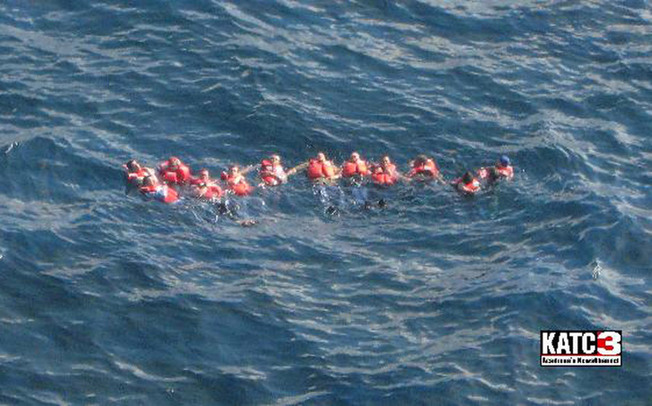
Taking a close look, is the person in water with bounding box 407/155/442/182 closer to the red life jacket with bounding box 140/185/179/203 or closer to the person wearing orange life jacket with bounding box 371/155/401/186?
the person wearing orange life jacket with bounding box 371/155/401/186

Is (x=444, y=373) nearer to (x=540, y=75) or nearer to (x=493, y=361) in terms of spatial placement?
(x=493, y=361)

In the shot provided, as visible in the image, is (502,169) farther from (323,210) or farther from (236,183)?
(236,183)

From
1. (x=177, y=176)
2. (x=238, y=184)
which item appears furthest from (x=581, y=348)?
(x=177, y=176)

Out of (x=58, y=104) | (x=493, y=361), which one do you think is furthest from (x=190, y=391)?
(x=58, y=104)

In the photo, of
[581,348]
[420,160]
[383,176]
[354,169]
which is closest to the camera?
[581,348]

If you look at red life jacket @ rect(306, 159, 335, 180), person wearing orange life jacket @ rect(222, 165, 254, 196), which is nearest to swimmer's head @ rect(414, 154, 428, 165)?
red life jacket @ rect(306, 159, 335, 180)

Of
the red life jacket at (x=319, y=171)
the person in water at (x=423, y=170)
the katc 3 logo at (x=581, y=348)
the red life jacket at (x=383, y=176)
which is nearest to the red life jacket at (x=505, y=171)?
the person in water at (x=423, y=170)
